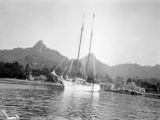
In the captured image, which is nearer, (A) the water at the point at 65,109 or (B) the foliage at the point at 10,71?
(A) the water at the point at 65,109

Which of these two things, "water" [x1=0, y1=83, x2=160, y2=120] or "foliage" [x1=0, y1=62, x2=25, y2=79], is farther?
"foliage" [x1=0, y1=62, x2=25, y2=79]

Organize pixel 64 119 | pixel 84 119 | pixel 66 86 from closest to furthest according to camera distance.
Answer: pixel 64 119 → pixel 84 119 → pixel 66 86

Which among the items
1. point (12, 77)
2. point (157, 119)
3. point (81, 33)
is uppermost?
point (81, 33)

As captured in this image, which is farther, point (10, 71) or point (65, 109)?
point (10, 71)

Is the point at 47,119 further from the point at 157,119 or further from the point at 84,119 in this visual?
the point at 157,119

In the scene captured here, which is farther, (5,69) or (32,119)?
(5,69)

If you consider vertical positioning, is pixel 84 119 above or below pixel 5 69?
below

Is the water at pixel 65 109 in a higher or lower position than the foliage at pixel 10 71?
lower

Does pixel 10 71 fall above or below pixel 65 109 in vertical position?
above

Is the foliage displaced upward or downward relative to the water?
upward

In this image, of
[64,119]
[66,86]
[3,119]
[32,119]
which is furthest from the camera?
[66,86]

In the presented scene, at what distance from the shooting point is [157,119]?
33031 mm

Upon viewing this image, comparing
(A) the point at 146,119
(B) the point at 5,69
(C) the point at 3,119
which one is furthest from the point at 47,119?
(B) the point at 5,69

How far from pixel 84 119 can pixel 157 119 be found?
1428 centimetres
